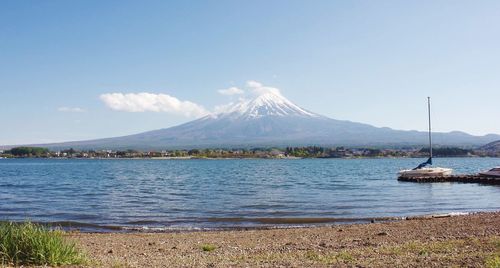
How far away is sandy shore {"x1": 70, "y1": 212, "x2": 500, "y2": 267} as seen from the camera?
412 inches

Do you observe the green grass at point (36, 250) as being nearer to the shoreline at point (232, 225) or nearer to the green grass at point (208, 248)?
the green grass at point (208, 248)

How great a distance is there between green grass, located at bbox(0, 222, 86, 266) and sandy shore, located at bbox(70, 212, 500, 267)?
20.4 inches

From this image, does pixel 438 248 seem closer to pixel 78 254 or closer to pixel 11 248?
pixel 78 254

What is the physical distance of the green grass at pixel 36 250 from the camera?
995 centimetres

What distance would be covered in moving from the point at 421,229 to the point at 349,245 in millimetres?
5007

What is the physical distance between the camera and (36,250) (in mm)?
10039

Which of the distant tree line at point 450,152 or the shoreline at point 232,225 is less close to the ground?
the distant tree line at point 450,152

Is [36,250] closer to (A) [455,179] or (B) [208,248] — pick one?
(B) [208,248]

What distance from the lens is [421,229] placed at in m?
18.1

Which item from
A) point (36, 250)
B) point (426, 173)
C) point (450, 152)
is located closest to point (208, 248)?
point (36, 250)

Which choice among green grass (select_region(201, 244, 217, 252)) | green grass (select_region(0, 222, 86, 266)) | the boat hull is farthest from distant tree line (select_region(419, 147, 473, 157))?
green grass (select_region(0, 222, 86, 266))

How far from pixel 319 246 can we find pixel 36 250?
6.92 m

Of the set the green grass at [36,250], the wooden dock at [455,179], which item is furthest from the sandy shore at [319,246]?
the wooden dock at [455,179]

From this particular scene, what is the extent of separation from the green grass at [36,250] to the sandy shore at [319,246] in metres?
0.52
